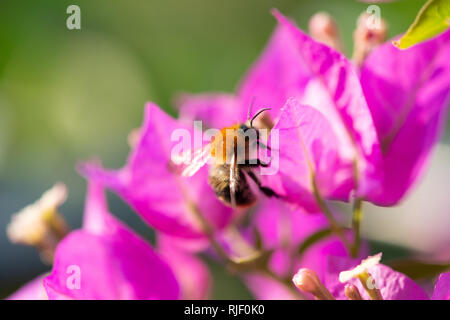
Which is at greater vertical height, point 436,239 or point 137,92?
point 137,92

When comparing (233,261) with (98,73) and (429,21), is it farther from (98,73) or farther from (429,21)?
(98,73)

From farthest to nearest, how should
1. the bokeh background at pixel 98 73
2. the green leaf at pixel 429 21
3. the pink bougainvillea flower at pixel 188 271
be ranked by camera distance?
the bokeh background at pixel 98 73, the pink bougainvillea flower at pixel 188 271, the green leaf at pixel 429 21

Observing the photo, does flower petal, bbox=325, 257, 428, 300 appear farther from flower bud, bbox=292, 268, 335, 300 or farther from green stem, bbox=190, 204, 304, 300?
green stem, bbox=190, 204, 304, 300

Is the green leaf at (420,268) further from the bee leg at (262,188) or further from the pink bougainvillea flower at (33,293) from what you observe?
the pink bougainvillea flower at (33,293)

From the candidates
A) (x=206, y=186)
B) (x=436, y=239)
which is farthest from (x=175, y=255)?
(x=436, y=239)

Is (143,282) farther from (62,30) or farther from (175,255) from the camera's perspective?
(62,30)

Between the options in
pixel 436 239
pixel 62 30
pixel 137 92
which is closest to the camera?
pixel 436 239

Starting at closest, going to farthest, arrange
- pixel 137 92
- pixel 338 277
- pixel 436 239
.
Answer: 1. pixel 338 277
2. pixel 436 239
3. pixel 137 92

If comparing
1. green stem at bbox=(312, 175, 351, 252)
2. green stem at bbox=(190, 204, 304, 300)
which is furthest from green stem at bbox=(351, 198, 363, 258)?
green stem at bbox=(190, 204, 304, 300)

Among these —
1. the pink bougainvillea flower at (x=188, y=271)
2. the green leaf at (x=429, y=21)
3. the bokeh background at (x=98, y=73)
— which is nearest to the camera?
the green leaf at (x=429, y=21)

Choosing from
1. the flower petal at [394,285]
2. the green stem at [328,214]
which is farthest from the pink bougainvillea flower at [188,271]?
the flower petal at [394,285]
